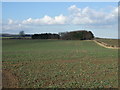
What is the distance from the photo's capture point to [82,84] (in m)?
10.9

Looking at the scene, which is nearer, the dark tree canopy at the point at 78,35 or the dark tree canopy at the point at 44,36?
the dark tree canopy at the point at 44,36

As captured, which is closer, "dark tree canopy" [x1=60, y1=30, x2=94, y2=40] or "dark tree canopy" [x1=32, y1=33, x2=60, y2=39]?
"dark tree canopy" [x1=32, y1=33, x2=60, y2=39]

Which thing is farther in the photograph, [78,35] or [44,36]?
[78,35]

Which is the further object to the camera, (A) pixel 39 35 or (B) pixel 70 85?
(A) pixel 39 35

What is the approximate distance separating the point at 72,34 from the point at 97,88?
4192 inches

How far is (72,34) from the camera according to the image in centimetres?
11606

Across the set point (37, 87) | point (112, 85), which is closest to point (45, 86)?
point (37, 87)

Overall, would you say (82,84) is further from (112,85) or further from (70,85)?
(112,85)

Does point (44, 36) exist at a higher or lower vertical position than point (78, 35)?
lower

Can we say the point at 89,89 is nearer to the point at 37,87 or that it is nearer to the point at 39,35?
the point at 37,87

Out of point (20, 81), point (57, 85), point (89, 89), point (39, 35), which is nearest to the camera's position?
point (89, 89)

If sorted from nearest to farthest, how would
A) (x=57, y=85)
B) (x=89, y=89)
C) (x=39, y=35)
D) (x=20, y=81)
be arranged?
1. (x=89, y=89)
2. (x=57, y=85)
3. (x=20, y=81)
4. (x=39, y=35)

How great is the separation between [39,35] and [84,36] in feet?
88.8

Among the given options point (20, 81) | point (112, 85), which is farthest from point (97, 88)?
point (20, 81)
